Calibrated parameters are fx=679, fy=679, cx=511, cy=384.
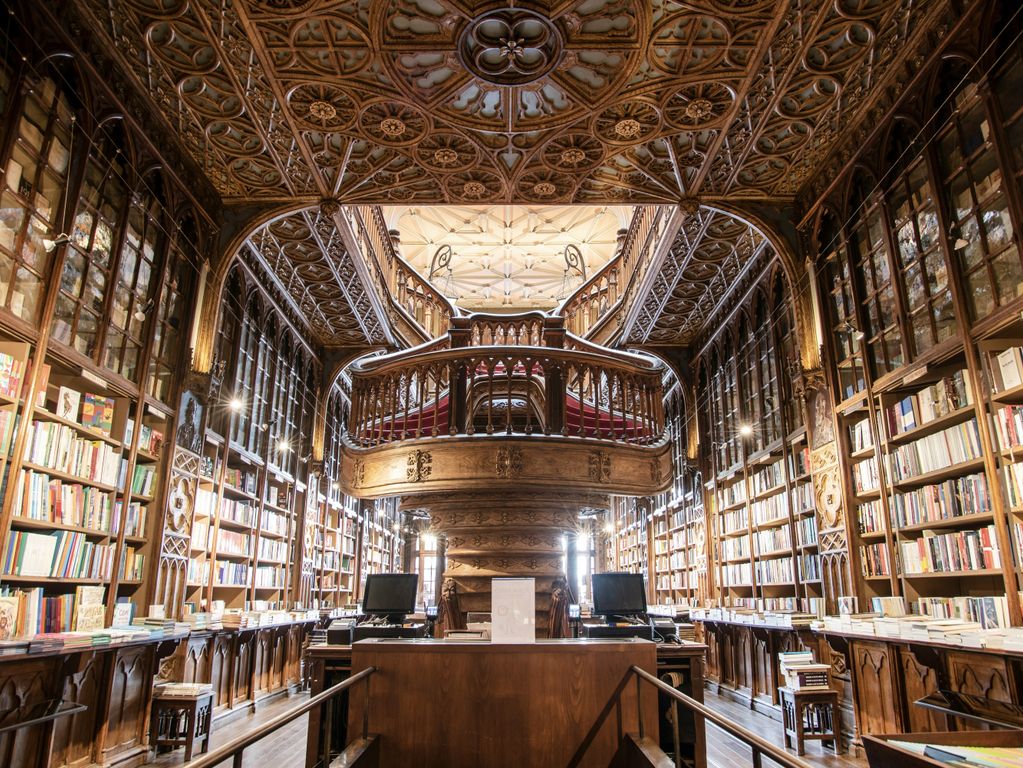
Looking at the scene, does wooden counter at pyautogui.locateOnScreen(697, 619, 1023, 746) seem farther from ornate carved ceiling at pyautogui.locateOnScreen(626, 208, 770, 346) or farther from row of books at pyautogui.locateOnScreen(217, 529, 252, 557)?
row of books at pyautogui.locateOnScreen(217, 529, 252, 557)

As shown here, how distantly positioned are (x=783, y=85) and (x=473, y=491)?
151 inches

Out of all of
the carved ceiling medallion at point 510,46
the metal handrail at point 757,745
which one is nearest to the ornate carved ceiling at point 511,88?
the carved ceiling medallion at point 510,46

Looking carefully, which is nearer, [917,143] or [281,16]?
[281,16]

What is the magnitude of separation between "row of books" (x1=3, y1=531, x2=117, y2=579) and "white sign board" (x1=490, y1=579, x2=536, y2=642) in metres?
2.67

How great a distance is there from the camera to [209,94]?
5156 millimetres

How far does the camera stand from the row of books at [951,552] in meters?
3.92

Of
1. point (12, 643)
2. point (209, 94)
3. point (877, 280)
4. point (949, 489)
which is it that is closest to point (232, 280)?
point (209, 94)

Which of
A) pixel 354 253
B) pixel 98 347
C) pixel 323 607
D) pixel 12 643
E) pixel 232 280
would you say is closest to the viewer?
pixel 12 643

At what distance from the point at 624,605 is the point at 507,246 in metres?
13.4

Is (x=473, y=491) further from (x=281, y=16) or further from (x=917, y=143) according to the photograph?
(x=917, y=143)

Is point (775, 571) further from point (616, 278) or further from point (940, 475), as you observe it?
point (616, 278)

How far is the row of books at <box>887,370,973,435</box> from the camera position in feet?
13.9

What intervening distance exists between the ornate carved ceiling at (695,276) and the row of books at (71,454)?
5.63 m

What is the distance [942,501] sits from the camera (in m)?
4.36
